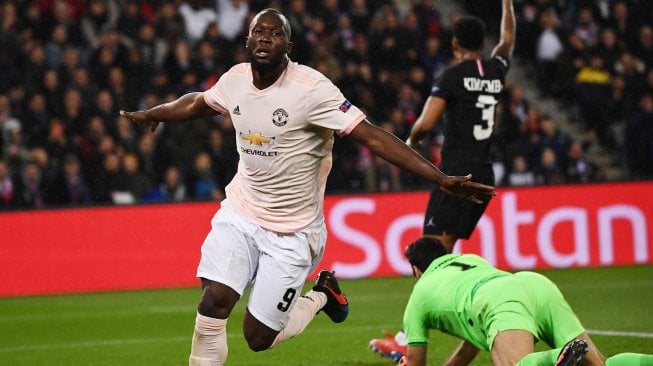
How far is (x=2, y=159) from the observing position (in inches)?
556

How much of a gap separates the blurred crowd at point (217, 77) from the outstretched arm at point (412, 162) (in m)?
7.25

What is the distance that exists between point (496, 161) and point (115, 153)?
5075 mm

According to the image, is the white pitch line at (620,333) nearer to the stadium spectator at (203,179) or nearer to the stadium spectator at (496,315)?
the stadium spectator at (496,315)

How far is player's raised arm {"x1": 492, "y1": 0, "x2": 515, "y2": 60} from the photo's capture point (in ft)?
29.8

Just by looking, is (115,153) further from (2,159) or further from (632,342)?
(632,342)

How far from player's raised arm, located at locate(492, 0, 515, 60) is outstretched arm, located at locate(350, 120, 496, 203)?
303 cm

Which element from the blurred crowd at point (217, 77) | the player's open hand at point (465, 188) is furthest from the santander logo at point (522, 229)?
the player's open hand at point (465, 188)

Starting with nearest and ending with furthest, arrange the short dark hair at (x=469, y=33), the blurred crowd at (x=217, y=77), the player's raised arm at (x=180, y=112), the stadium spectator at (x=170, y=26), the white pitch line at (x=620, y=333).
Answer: the player's raised arm at (x=180, y=112)
the short dark hair at (x=469, y=33)
the white pitch line at (x=620, y=333)
the blurred crowd at (x=217, y=77)
the stadium spectator at (x=170, y=26)

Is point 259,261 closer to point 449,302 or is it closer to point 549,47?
point 449,302

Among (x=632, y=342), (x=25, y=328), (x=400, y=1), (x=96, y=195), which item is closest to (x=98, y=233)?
(x=96, y=195)

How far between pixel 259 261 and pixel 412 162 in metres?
1.12

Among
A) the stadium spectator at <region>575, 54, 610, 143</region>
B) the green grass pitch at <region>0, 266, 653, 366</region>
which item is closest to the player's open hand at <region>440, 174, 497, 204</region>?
the green grass pitch at <region>0, 266, 653, 366</region>

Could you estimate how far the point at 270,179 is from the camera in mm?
6594

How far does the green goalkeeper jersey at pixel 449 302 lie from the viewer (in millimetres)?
6328
